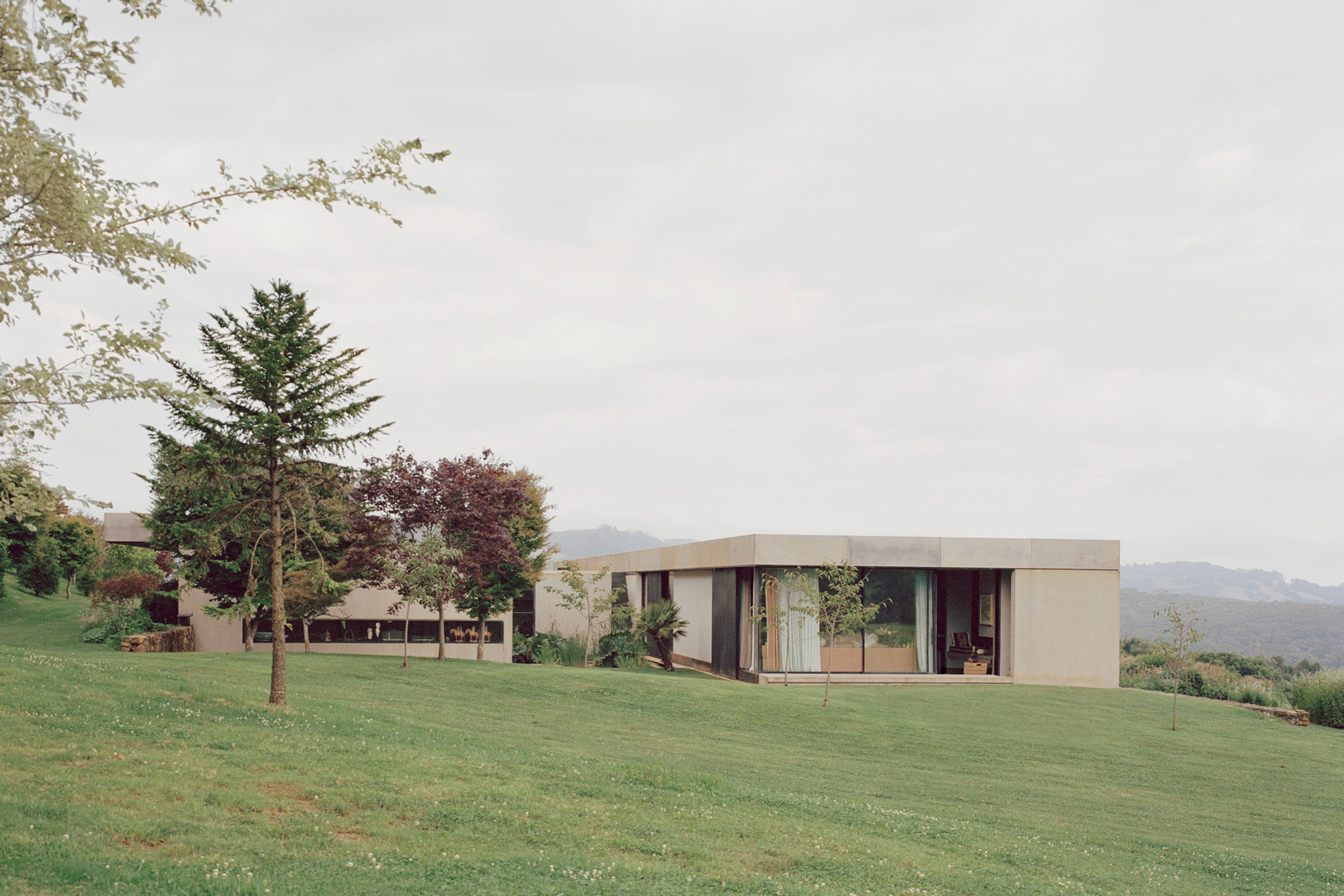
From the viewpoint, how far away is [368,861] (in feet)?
23.8

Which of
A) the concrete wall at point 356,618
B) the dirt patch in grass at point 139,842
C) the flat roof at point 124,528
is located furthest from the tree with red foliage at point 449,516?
the dirt patch in grass at point 139,842

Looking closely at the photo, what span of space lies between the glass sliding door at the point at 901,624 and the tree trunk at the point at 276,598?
19082mm

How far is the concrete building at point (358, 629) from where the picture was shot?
100ft

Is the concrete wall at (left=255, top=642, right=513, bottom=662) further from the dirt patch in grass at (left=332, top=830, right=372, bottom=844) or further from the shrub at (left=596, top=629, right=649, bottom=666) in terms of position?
the dirt patch in grass at (left=332, top=830, right=372, bottom=844)

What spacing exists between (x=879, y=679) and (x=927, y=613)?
2961mm

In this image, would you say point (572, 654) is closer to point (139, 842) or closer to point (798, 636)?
point (798, 636)

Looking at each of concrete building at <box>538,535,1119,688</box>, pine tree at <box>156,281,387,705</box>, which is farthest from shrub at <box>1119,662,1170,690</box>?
pine tree at <box>156,281,387,705</box>

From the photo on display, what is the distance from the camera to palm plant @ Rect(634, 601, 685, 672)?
30.5 metres

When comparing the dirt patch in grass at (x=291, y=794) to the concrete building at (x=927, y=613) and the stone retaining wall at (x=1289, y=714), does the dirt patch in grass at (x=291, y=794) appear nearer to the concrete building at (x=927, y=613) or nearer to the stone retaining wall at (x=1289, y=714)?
the concrete building at (x=927, y=613)

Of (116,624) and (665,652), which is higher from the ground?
(116,624)

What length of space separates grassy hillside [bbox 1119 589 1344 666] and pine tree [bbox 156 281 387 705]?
92198 millimetres

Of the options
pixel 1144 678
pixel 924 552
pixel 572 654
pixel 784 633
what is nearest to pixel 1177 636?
pixel 924 552

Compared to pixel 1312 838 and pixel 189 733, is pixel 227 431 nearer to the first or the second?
pixel 189 733

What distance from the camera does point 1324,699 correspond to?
26.3 meters
